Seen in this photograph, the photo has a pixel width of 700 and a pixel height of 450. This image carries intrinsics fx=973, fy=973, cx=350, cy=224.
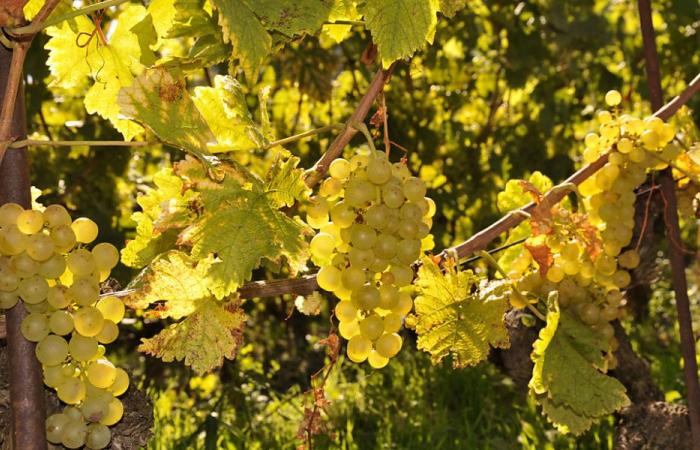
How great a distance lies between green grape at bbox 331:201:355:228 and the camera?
117 cm

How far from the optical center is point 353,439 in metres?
2.52

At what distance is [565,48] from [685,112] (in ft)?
5.11

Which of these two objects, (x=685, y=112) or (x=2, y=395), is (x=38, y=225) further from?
(x=685, y=112)

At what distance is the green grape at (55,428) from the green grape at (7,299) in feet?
0.46

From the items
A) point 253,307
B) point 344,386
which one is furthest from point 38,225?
point 253,307

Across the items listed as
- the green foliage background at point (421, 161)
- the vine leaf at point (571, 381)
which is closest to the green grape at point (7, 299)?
the vine leaf at point (571, 381)

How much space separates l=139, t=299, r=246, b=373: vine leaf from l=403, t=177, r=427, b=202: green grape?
249mm

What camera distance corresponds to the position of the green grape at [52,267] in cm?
99

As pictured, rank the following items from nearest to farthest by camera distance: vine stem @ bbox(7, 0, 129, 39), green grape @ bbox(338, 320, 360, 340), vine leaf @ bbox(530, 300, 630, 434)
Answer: vine stem @ bbox(7, 0, 129, 39) < green grape @ bbox(338, 320, 360, 340) < vine leaf @ bbox(530, 300, 630, 434)

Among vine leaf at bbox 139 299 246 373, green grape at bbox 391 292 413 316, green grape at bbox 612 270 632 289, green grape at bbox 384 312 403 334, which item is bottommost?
green grape at bbox 612 270 632 289

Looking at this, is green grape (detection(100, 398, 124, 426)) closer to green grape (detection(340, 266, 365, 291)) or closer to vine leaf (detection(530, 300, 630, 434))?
green grape (detection(340, 266, 365, 291))

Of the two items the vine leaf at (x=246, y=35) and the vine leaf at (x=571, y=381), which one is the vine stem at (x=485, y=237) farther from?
the vine leaf at (x=246, y=35)

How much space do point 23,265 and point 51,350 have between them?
0.30 ft

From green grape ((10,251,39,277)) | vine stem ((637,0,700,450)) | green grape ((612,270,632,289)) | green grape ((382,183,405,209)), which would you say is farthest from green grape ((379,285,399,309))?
vine stem ((637,0,700,450))
